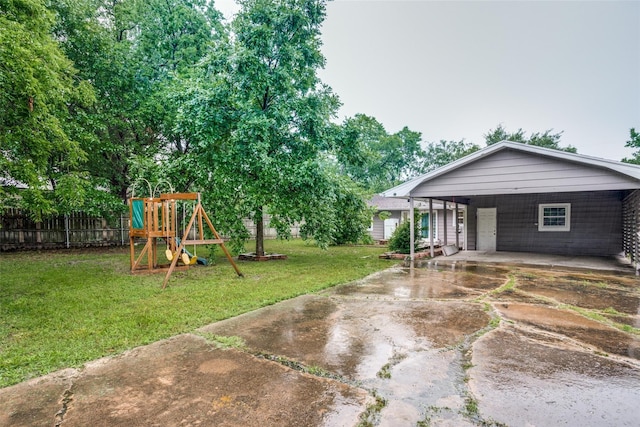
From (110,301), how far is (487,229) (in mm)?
12281

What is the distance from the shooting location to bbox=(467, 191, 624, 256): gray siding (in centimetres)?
1069

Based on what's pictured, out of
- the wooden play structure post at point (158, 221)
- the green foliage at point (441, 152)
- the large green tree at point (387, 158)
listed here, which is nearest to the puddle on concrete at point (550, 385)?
the wooden play structure post at point (158, 221)

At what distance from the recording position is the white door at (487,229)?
12.5 m

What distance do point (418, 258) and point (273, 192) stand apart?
4.93 m

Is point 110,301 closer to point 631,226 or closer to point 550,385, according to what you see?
point 550,385

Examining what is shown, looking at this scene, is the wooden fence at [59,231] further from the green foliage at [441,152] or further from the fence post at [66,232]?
the green foliage at [441,152]

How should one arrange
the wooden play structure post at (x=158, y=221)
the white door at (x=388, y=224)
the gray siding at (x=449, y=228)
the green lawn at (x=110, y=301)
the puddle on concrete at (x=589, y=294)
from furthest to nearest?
the white door at (x=388, y=224)
the gray siding at (x=449, y=228)
the wooden play structure post at (x=158, y=221)
the puddle on concrete at (x=589, y=294)
the green lawn at (x=110, y=301)

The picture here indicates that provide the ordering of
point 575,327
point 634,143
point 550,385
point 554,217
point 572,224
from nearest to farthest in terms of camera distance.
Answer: point 550,385
point 575,327
point 572,224
point 554,217
point 634,143

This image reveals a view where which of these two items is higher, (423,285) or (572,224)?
(572,224)

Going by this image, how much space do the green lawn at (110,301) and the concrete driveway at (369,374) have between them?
13.9 inches

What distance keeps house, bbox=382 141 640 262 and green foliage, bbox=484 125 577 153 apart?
60.0ft

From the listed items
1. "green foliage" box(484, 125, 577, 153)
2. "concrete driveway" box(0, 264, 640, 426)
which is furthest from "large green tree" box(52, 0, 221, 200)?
"green foliage" box(484, 125, 577, 153)

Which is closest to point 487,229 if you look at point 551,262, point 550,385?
point 551,262

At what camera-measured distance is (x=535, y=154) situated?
8.28 meters
